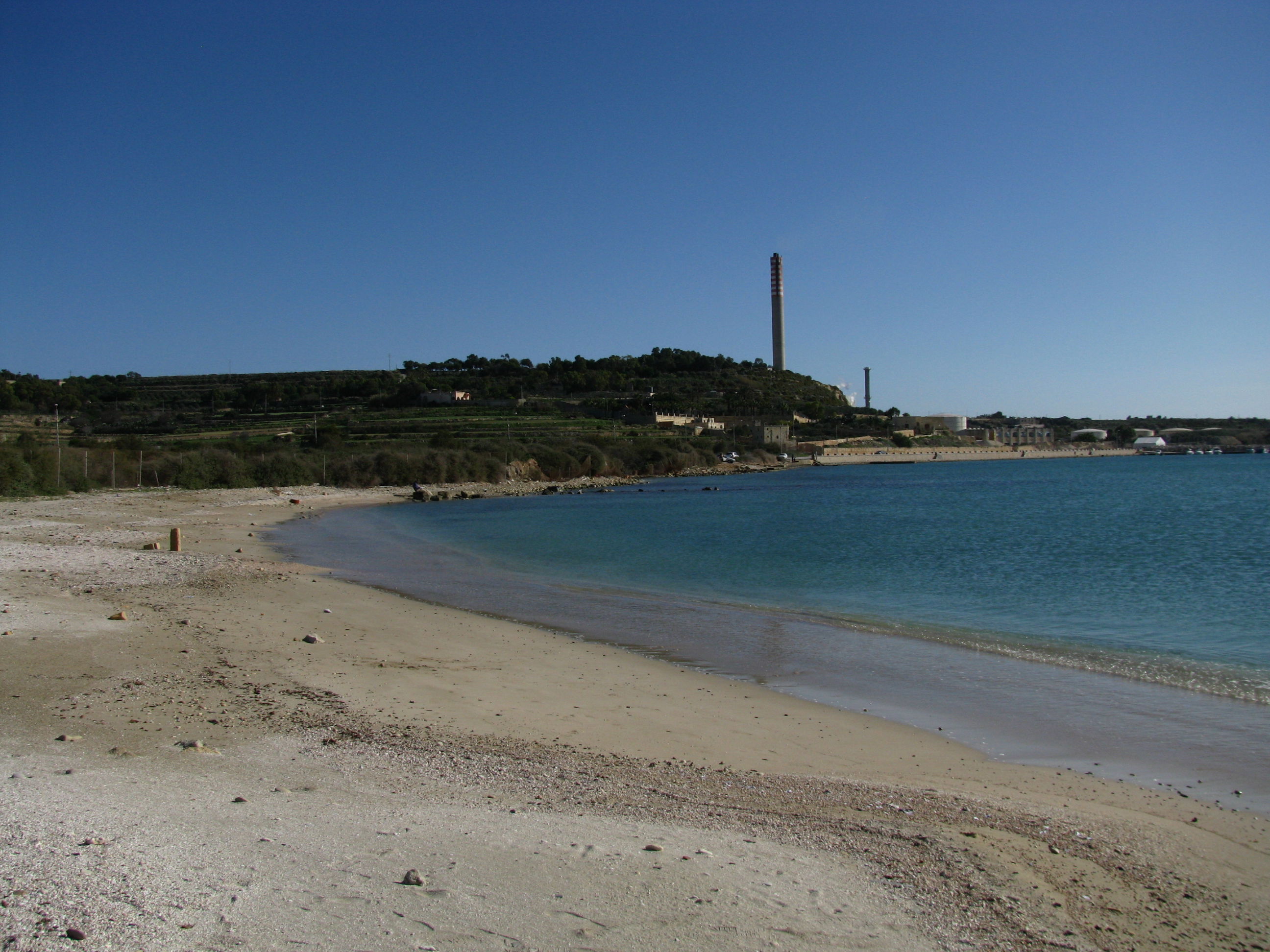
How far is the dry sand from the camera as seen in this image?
12.9 ft

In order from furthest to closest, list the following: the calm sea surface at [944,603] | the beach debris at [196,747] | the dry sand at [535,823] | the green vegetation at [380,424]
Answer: the green vegetation at [380,424] → the calm sea surface at [944,603] → the beach debris at [196,747] → the dry sand at [535,823]

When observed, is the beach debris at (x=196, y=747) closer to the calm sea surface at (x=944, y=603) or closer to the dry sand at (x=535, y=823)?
the dry sand at (x=535, y=823)

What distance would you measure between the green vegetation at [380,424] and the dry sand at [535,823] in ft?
113

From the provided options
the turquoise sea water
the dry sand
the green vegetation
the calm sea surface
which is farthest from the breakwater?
the dry sand

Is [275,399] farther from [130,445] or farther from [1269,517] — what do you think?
[1269,517]

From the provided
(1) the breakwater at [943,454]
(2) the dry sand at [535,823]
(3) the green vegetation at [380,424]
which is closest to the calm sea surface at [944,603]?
(2) the dry sand at [535,823]

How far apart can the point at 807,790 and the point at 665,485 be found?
69.6 m

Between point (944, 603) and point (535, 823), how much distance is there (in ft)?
45.3

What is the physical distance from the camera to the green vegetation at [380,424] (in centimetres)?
5003

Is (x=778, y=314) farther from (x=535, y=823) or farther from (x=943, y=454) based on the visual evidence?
(x=535, y=823)

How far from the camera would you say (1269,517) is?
38594 millimetres

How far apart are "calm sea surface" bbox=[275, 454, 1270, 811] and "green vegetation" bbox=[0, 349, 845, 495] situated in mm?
14434

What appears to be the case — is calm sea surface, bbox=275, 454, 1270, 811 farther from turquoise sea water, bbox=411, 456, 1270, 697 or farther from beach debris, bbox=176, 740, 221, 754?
beach debris, bbox=176, 740, 221, 754

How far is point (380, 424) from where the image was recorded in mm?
92000
